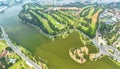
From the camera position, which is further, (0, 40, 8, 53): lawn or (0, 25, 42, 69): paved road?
(0, 40, 8, 53): lawn

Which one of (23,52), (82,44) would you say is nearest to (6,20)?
(23,52)

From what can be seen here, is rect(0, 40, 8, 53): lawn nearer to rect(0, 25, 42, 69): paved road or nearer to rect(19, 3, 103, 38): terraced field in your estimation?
rect(0, 25, 42, 69): paved road

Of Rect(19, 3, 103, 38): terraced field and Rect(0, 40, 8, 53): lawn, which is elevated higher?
Rect(19, 3, 103, 38): terraced field

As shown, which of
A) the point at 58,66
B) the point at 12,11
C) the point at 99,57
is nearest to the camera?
the point at 58,66

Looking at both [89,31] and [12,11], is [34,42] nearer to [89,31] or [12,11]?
[89,31]

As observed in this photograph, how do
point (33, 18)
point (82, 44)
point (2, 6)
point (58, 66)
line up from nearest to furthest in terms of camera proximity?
point (58, 66), point (82, 44), point (33, 18), point (2, 6)

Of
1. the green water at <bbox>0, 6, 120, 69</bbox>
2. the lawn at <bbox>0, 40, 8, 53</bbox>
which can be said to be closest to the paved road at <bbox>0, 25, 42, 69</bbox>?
the lawn at <bbox>0, 40, 8, 53</bbox>
